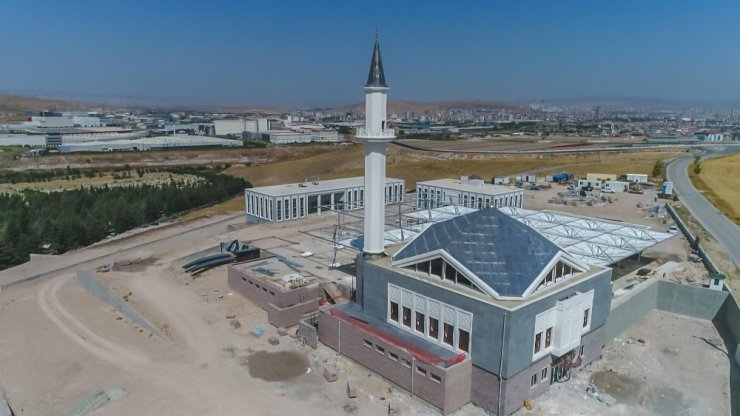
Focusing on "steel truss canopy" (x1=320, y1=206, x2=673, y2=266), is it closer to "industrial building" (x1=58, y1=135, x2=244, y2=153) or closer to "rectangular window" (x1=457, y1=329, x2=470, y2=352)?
"rectangular window" (x1=457, y1=329, x2=470, y2=352)

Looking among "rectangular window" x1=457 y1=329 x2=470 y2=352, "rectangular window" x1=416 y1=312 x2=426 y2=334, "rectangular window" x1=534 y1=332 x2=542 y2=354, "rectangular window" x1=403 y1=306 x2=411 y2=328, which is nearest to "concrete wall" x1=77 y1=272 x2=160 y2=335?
"rectangular window" x1=403 y1=306 x2=411 y2=328

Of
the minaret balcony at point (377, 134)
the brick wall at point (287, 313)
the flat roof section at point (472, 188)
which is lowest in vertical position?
the brick wall at point (287, 313)

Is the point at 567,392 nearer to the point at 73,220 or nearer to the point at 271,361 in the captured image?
the point at 271,361

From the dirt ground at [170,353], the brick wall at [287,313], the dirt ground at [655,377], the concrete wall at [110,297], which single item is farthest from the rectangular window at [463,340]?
the concrete wall at [110,297]

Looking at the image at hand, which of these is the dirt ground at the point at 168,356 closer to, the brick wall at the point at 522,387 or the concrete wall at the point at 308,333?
the concrete wall at the point at 308,333

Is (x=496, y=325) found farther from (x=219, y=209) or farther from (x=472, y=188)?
(x=219, y=209)

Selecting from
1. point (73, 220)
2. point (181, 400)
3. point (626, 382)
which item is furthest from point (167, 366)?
point (73, 220)

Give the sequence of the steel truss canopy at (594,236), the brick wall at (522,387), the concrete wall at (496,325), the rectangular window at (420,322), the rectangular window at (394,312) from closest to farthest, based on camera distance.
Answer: the concrete wall at (496,325)
the brick wall at (522,387)
the rectangular window at (420,322)
the rectangular window at (394,312)
the steel truss canopy at (594,236)
